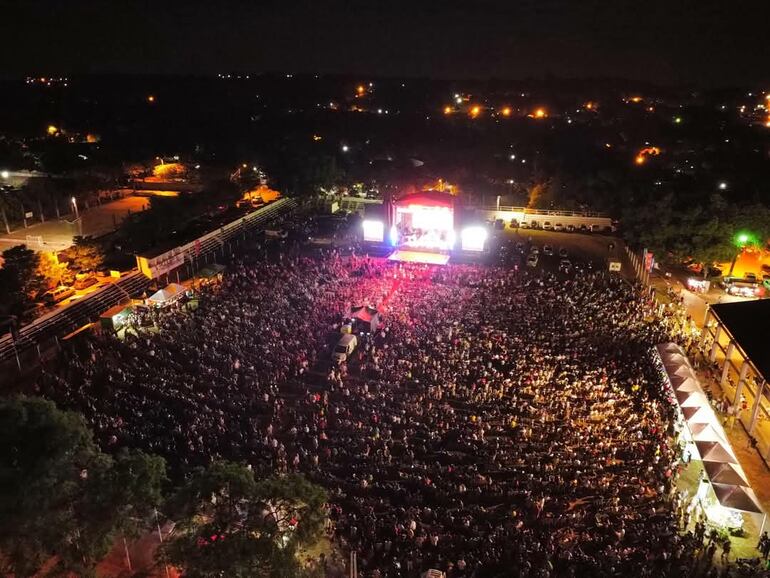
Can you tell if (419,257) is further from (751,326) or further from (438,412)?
(751,326)

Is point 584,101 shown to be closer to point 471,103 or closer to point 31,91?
point 471,103

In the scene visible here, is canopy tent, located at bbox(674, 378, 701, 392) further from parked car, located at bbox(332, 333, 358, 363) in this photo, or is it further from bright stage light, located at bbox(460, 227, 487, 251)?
bright stage light, located at bbox(460, 227, 487, 251)

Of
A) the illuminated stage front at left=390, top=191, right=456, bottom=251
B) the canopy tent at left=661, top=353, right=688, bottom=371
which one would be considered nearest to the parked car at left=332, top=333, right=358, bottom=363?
the canopy tent at left=661, top=353, right=688, bottom=371

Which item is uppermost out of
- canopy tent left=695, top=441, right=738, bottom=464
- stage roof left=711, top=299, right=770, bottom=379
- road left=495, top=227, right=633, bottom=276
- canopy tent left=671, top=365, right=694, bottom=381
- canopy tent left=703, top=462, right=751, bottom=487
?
stage roof left=711, top=299, right=770, bottom=379

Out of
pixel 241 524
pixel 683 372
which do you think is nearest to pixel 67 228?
pixel 241 524

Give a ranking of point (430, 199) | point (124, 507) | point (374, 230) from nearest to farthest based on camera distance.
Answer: point (124, 507), point (430, 199), point (374, 230)

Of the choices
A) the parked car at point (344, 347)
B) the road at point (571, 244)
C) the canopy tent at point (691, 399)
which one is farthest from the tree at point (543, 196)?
the canopy tent at point (691, 399)
